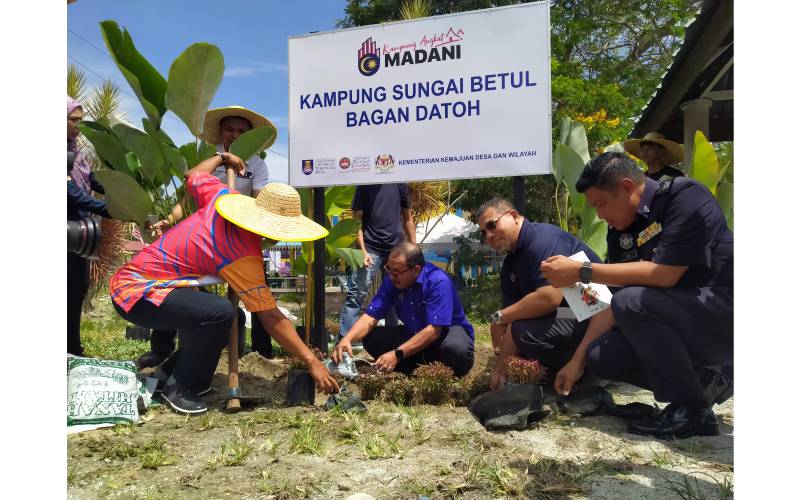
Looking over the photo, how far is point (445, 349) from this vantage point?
3.88 metres

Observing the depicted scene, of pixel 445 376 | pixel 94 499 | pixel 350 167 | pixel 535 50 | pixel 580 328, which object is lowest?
pixel 94 499

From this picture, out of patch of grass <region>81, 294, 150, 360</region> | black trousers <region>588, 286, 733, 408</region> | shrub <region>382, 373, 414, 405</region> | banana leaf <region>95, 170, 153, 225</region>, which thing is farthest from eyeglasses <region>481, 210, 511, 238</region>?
patch of grass <region>81, 294, 150, 360</region>

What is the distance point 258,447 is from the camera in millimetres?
2826

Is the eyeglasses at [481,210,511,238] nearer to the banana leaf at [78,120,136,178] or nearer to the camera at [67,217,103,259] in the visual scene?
the camera at [67,217,103,259]

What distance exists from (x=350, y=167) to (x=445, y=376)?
6.29 ft

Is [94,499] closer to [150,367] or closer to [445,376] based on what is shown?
[445,376]

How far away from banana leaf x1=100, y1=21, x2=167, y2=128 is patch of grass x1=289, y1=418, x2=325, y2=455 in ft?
9.05

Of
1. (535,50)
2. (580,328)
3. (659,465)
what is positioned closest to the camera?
(659,465)

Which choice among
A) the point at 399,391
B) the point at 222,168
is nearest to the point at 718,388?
the point at 399,391

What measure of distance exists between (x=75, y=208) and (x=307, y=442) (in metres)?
2.43

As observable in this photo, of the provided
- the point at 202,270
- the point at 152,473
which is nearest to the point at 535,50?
the point at 202,270

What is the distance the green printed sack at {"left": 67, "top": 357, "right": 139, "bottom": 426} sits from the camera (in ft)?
10.4

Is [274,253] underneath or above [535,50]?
underneath

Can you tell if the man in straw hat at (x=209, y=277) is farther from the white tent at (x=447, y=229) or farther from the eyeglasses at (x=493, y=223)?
the white tent at (x=447, y=229)
